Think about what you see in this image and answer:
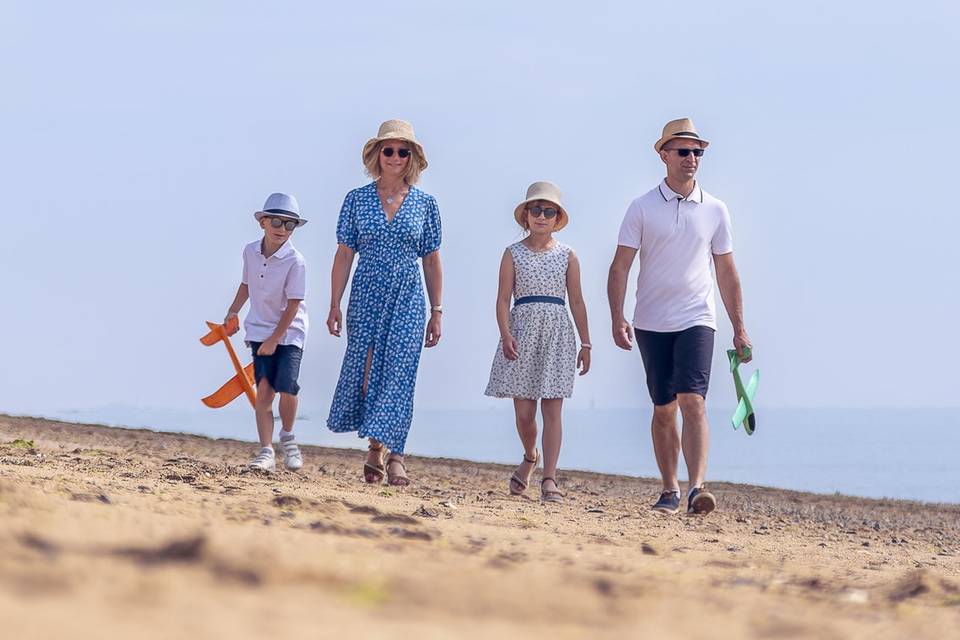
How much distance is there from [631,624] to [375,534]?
65.7 inches

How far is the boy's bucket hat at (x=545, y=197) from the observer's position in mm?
7961

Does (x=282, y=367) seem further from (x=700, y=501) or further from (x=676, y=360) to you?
(x=700, y=501)

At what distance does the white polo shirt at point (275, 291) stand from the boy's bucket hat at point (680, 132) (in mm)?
2404

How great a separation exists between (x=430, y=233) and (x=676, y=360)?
170 centimetres

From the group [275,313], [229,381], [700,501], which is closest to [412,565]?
[700,501]

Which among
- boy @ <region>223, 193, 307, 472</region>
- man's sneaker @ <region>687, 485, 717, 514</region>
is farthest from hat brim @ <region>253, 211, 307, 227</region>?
man's sneaker @ <region>687, 485, 717, 514</region>

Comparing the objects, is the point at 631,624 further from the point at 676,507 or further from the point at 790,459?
the point at 790,459

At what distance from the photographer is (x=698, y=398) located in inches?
282

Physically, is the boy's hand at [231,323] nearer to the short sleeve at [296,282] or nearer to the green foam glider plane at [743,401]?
the short sleeve at [296,282]

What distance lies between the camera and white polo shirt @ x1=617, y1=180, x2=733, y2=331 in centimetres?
724

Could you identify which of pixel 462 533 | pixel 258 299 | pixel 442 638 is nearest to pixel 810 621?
pixel 442 638

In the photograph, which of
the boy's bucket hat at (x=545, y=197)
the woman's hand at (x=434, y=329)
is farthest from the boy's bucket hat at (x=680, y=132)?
the woman's hand at (x=434, y=329)

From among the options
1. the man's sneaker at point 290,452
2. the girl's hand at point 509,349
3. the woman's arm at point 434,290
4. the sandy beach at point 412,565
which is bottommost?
the sandy beach at point 412,565

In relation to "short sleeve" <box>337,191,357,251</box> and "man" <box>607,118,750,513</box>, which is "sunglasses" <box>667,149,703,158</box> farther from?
"short sleeve" <box>337,191,357,251</box>
